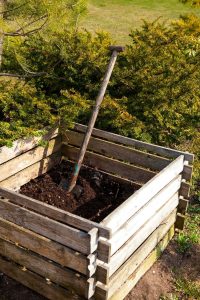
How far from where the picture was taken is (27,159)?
456cm

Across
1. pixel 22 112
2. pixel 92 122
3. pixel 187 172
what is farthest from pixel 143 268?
pixel 22 112

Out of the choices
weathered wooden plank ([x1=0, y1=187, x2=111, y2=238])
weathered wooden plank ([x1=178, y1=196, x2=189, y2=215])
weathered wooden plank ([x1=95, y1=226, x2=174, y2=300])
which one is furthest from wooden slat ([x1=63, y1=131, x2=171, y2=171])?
weathered wooden plank ([x1=0, y1=187, x2=111, y2=238])

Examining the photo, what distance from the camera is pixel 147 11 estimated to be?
21156mm

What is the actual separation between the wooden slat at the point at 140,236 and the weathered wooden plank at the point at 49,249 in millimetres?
226

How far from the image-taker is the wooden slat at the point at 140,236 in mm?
3250

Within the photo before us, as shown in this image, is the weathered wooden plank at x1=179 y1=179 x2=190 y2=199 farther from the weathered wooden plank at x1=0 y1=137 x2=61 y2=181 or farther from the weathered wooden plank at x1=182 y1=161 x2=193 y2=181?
the weathered wooden plank at x1=0 y1=137 x2=61 y2=181

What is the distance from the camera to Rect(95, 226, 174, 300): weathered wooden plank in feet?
10.4

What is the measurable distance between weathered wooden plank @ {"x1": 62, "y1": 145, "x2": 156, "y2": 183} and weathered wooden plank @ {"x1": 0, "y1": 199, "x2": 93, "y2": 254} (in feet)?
5.60

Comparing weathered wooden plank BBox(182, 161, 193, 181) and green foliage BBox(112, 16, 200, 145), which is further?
green foliage BBox(112, 16, 200, 145)

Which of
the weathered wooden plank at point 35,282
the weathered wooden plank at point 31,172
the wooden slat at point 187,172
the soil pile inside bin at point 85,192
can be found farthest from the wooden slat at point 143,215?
the weathered wooden plank at point 31,172

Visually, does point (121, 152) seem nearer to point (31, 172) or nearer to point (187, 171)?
point (187, 171)

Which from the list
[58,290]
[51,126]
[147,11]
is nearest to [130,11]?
[147,11]

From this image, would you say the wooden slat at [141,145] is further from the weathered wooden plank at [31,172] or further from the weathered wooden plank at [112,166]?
the weathered wooden plank at [31,172]

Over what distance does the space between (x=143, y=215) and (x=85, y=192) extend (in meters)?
1.24
